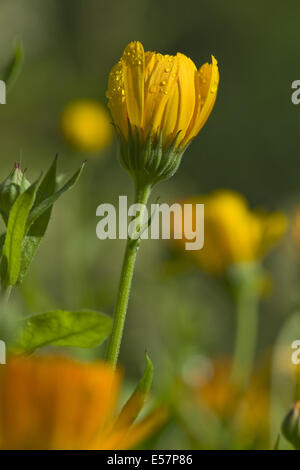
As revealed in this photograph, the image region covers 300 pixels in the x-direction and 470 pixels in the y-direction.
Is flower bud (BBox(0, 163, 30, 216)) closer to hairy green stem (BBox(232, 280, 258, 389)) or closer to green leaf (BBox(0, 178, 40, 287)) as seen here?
green leaf (BBox(0, 178, 40, 287))

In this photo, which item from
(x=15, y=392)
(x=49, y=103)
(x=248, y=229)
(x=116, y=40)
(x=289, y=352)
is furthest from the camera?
(x=116, y=40)

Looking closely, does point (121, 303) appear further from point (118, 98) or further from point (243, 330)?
point (243, 330)

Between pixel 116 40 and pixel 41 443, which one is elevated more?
pixel 116 40

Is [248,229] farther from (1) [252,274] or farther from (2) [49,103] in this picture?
(2) [49,103]

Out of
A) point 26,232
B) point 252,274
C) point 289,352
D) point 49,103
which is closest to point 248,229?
point 252,274

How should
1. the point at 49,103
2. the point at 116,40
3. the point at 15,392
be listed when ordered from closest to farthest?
the point at 15,392 < the point at 49,103 < the point at 116,40

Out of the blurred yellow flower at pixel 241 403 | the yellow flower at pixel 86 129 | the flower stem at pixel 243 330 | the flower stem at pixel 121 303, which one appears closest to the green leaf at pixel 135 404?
the flower stem at pixel 121 303
